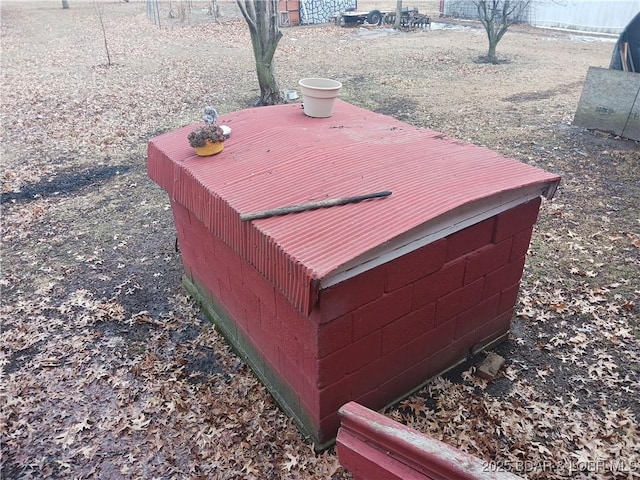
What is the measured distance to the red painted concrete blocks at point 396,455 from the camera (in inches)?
49.3

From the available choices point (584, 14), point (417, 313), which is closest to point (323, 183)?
point (417, 313)

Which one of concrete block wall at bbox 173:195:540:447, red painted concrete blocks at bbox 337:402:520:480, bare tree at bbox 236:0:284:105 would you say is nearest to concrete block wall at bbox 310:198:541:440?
concrete block wall at bbox 173:195:540:447

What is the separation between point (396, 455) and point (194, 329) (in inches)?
166

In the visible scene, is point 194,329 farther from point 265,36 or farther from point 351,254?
point 265,36

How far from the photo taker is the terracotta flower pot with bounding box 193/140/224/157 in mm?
4461

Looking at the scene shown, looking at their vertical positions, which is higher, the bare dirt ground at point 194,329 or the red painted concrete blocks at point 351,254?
the red painted concrete blocks at point 351,254

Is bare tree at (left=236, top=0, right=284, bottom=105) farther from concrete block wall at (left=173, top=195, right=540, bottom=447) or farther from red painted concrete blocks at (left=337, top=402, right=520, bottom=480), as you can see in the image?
red painted concrete blocks at (left=337, top=402, right=520, bottom=480)

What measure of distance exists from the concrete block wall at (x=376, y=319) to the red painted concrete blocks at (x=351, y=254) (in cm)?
1

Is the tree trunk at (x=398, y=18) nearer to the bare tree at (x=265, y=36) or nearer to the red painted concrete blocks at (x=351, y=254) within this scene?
the bare tree at (x=265, y=36)

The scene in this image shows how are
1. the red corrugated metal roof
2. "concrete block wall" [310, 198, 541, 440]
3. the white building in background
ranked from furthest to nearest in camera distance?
the white building in background, "concrete block wall" [310, 198, 541, 440], the red corrugated metal roof

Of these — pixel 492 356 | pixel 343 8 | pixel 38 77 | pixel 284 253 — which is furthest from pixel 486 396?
pixel 343 8

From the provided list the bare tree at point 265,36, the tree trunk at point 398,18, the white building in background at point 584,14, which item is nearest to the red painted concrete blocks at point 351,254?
the bare tree at point 265,36

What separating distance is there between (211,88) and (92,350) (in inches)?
452

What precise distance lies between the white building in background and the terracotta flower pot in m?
27.2
